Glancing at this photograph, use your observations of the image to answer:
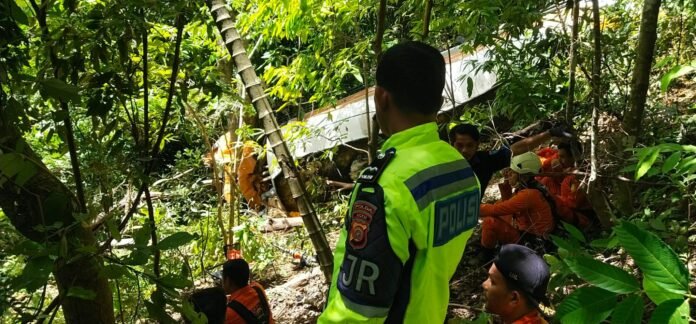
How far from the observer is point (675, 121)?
4340 millimetres

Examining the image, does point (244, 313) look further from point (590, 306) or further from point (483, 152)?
point (590, 306)

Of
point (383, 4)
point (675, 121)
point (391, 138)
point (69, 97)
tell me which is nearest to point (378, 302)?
point (391, 138)

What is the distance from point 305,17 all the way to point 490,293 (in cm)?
242

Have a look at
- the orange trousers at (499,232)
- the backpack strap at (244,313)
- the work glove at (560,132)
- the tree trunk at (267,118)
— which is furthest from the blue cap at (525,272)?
the orange trousers at (499,232)

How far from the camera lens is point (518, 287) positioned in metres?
2.25

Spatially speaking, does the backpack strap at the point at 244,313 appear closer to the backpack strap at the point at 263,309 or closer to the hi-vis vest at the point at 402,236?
the backpack strap at the point at 263,309

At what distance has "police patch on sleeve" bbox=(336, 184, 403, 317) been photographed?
4.51 ft

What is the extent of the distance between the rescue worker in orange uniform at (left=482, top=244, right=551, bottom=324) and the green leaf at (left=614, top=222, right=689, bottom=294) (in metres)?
1.28

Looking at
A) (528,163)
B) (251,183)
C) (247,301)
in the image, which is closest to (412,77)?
(247,301)

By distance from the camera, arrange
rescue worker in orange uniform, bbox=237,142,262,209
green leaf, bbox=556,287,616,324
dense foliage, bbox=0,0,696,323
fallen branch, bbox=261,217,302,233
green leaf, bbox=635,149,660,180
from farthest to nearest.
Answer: rescue worker in orange uniform, bbox=237,142,262,209
fallen branch, bbox=261,217,302,233
green leaf, bbox=635,149,660,180
dense foliage, bbox=0,0,696,323
green leaf, bbox=556,287,616,324

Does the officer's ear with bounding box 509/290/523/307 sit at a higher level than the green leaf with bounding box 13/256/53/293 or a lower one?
lower

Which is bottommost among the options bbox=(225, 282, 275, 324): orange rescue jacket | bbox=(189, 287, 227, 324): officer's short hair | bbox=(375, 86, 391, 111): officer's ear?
bbox=(225, 282, 275, 324): orange rescue jacket

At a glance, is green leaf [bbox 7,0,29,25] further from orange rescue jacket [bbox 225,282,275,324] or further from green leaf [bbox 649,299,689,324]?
orange rescue jacket [bbox 225,282,275,324]

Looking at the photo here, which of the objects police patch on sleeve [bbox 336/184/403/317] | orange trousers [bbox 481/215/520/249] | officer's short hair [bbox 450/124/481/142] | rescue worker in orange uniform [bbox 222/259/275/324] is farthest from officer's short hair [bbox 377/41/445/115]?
orange trousers [bbox 481/215/520/249]
